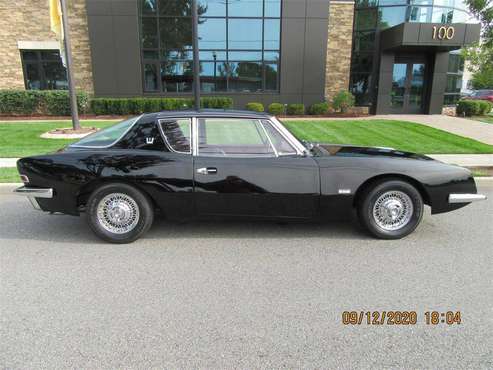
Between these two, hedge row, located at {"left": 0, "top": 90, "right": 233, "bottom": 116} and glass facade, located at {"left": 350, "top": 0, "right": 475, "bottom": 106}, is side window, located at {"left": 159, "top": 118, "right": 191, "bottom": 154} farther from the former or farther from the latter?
glass facade, located at {"left": 350, "top": 0, "right": 475, "bottom": 106}

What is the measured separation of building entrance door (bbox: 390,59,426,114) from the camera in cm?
1761

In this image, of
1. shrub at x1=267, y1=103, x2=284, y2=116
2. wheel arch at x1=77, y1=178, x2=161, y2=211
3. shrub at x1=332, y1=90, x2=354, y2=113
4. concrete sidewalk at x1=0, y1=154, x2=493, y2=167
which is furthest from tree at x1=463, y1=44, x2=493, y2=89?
wheel arch at x1=77, y1=178, x2=161, y2=211

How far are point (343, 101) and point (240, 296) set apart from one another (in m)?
14.8

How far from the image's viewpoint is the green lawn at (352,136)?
30.4ft

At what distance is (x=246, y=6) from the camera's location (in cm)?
1641

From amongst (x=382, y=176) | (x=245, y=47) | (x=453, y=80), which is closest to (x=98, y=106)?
(x=245, y=47)

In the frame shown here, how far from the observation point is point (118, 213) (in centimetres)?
410

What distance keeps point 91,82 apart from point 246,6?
765 centimetres

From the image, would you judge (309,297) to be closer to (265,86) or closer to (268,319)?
(268,319)

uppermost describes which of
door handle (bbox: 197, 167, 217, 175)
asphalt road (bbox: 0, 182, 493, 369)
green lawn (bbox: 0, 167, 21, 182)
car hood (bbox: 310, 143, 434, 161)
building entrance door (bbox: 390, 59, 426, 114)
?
building entrance door (bbox: 390, 59, 426, 114)

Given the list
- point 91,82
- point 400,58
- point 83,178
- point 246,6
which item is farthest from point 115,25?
point 83,178

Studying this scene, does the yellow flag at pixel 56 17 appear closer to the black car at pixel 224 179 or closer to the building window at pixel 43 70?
the building window at pixel 43 70

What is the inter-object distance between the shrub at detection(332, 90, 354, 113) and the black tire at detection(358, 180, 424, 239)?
1307 centimetres

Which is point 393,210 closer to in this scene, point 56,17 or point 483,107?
point 56,17
